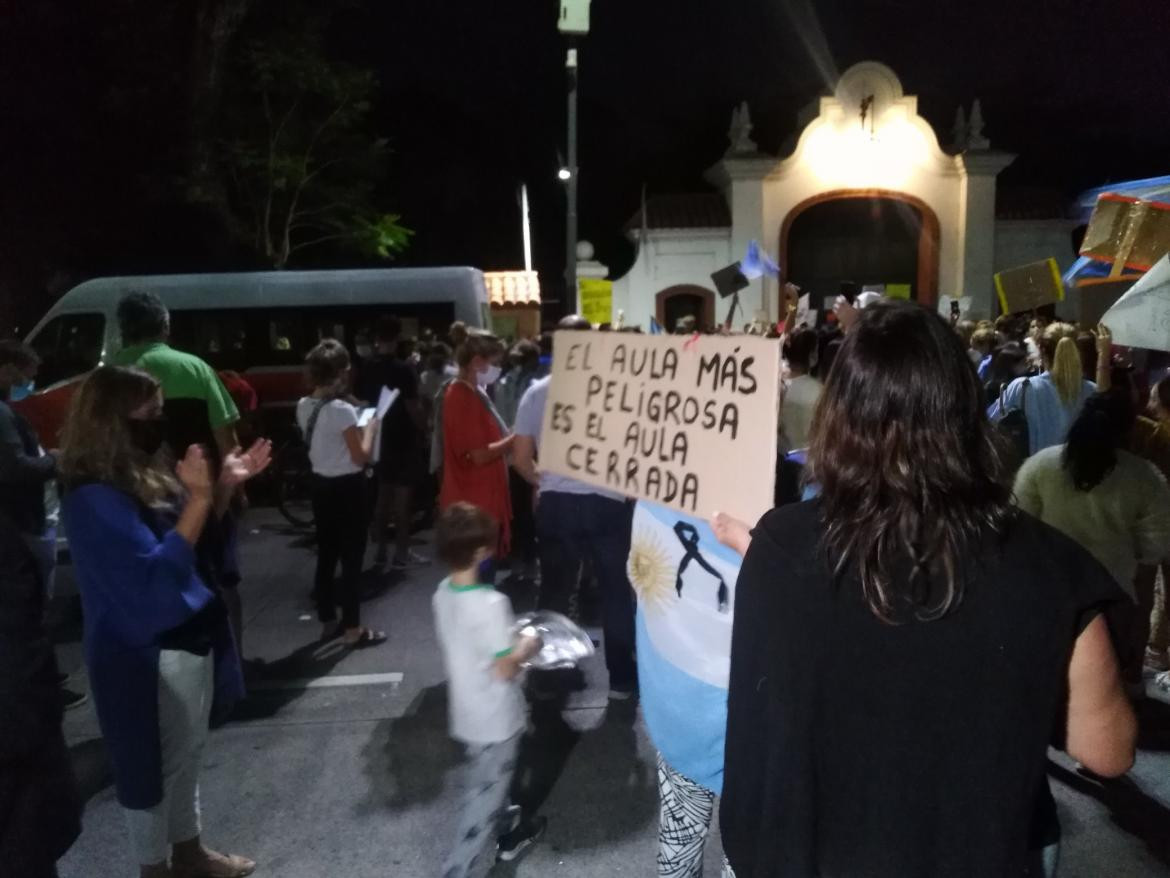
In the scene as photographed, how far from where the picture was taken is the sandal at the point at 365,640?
18.2 ft

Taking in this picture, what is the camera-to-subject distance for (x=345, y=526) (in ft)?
17.9

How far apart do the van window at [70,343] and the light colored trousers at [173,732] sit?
968 centimetres

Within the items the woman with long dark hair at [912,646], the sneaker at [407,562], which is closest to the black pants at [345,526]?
the sneaker at [407,562]

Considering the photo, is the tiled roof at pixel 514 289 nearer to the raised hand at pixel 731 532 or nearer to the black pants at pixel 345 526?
the black pants at pixel 345 526

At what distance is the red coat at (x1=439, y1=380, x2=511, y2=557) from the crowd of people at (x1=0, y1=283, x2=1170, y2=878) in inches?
0.7

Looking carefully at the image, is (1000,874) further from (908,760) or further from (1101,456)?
(1101,456)

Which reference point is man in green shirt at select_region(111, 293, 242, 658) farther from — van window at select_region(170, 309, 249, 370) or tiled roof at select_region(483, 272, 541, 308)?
tiled roof at select_region(483, 272, 541, 308)

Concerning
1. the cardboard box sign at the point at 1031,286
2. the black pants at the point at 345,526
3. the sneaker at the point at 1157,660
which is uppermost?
the cardboard box sign at the point at 1031,286

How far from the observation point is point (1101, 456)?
3725 millimetres

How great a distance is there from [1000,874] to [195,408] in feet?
12.1

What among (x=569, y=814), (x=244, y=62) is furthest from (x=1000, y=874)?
(x=244, y=62)

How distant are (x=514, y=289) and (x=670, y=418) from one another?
20.8 metres

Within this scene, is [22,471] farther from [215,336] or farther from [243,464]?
[215,336]

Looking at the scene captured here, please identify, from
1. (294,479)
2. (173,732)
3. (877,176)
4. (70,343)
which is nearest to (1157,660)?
(173,732)
